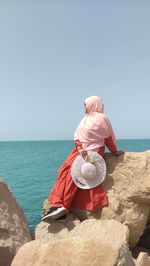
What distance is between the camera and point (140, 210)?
5.71 m

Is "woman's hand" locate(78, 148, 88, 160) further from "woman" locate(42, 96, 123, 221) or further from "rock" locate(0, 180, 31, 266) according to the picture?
"rock" locate(0, 180, 31, 266)

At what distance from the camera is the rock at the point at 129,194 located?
5.64 meters

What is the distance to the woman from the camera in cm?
573

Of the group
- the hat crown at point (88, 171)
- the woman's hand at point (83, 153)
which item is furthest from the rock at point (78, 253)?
the woman's hand at point (83, 153)

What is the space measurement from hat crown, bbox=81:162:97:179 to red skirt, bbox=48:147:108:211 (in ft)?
0.76

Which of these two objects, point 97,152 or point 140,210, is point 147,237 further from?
point 97,152

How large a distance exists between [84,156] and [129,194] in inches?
Answer: 38.4

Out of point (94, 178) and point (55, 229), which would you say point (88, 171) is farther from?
point (55, 229)

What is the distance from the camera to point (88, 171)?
578 centimetres

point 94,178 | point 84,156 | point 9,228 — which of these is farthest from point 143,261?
point 84,156

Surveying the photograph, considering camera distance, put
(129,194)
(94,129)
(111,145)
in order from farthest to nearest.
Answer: (111,145) → (94,129) → (129,194)

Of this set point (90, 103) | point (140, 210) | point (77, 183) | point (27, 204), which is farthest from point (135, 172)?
point (27, 204)

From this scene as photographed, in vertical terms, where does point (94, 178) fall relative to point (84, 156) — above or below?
below

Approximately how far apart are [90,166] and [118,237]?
137cm
